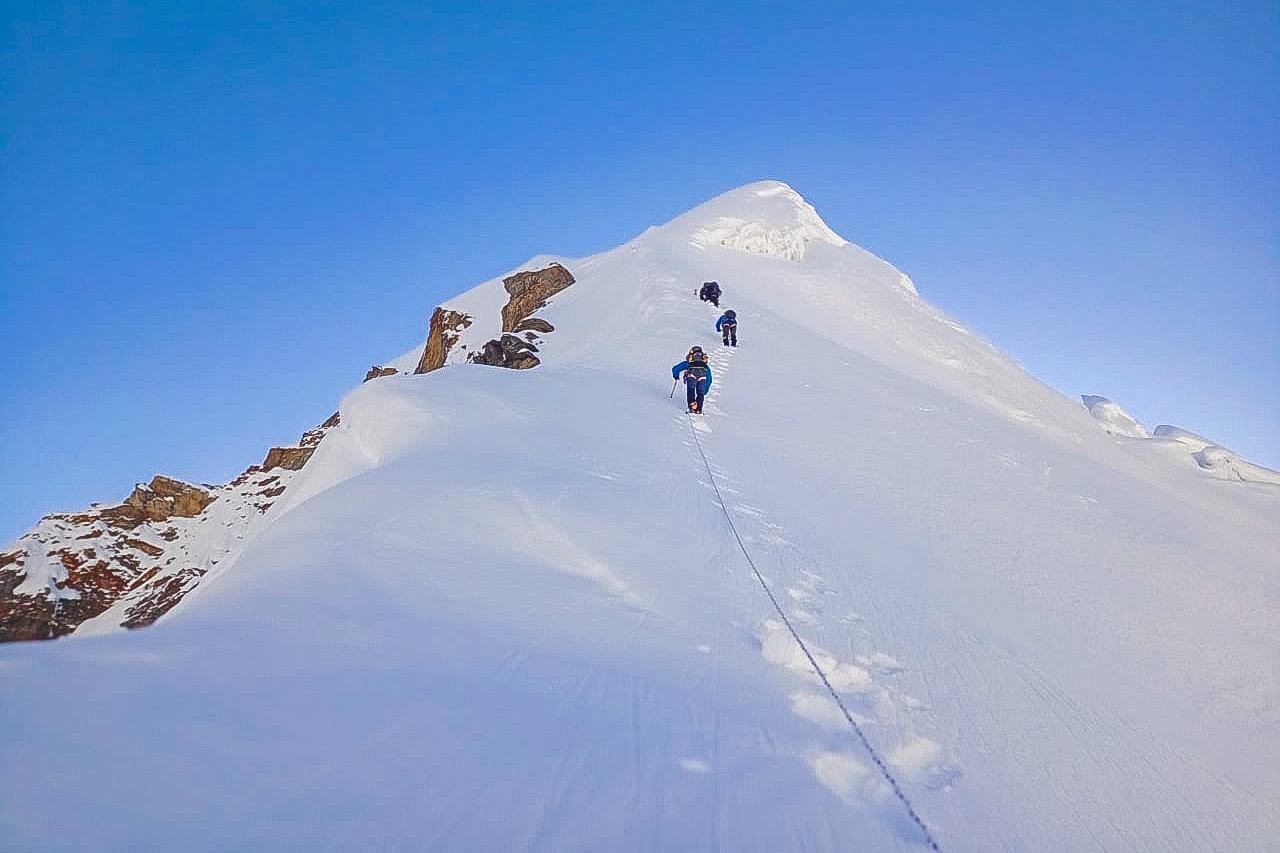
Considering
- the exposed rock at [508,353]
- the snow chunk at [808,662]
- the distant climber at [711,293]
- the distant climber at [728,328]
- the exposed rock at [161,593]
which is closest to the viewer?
the snow chunk at [808,662]

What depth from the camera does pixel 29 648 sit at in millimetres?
3047

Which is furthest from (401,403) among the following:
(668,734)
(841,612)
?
(668,734)

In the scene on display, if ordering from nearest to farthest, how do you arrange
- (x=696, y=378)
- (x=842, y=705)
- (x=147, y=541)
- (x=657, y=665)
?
1. (x=657, y=665)
2. (x=842, y=705)
3. (x=696, y=378)
4. (x=147, y=541)

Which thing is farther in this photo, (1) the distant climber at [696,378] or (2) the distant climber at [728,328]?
(2) the distant climber at [728,328]

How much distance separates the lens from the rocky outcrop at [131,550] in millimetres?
30250

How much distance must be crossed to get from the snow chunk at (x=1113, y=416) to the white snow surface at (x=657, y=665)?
28387mm

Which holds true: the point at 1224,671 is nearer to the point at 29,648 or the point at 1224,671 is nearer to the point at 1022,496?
the point at 1022,496

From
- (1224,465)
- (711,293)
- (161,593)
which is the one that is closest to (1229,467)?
(1224,465)

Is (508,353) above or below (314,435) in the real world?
above

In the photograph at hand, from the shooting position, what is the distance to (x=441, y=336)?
148 ft

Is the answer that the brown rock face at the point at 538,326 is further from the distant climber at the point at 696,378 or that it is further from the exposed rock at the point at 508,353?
the distant climber at the point at 696,378

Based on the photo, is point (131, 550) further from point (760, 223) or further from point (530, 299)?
point (760, 223)

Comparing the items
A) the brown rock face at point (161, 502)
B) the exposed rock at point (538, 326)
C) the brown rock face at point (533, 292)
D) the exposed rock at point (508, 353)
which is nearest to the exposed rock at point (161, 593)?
the brown rock face at point (161, 502)

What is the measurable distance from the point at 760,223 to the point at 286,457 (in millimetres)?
34028
